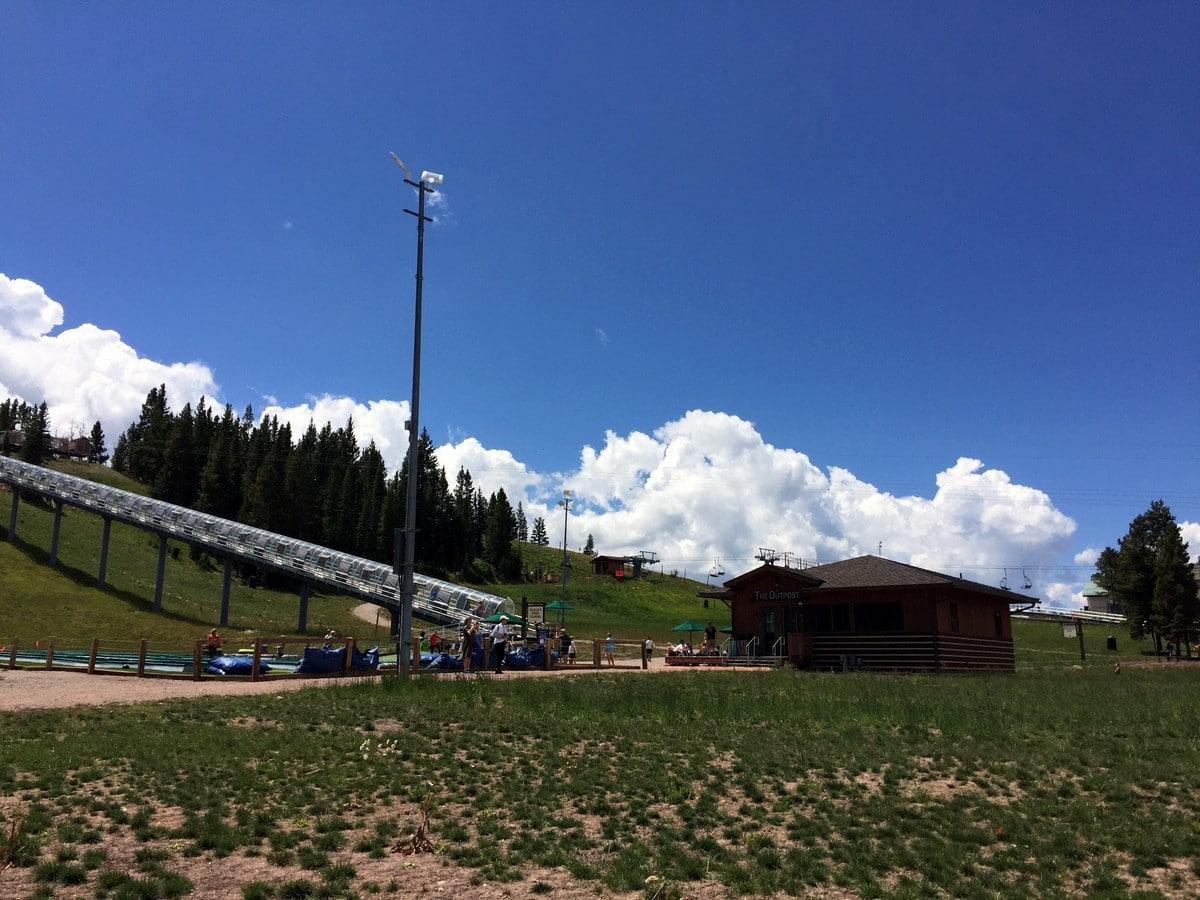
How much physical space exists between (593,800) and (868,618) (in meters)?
25.5

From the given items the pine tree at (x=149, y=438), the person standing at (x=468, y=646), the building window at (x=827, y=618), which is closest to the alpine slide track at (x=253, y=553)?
the building window at (x=827, y=618)

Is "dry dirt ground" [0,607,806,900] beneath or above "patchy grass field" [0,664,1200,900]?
beneath

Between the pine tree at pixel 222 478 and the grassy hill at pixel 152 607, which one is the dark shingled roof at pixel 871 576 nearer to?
the grassy hill at pixel 152 607

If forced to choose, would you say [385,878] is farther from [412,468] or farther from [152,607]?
[152,607]

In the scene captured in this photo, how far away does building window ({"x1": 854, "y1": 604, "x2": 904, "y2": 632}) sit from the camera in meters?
32.9

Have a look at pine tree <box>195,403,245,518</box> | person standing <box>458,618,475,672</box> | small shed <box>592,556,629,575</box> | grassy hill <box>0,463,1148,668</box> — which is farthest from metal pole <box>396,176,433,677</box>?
small shed <box>592,556,629,575</box>

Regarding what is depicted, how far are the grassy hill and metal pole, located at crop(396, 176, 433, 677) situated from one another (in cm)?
1681

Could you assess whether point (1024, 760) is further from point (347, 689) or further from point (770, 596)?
point (770, 596)

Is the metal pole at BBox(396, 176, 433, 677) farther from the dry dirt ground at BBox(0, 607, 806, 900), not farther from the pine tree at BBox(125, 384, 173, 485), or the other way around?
the pine tree at BBox(125, 384, 173, 485)

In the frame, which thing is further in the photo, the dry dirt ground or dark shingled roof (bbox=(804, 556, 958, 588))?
dark shingled roof (bbox=(804, 556, 958, 588))

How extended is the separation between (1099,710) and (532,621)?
2461cm

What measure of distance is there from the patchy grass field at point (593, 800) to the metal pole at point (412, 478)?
10.1ft

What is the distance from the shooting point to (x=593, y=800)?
10469 millimetres

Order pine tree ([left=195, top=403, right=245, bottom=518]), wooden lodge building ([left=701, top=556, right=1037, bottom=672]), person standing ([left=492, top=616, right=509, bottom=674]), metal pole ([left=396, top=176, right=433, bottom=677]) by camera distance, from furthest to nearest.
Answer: pine tree ([left=195, top=403, right=245, bottom=518]) < wooden lodge building ([left=701, top=556, right=1037, bottom=672]) < person standing ([left=492, top=616, right=509, bottom=674]) < metal pole ([left=396, top=176, right=433, bottom=677])
